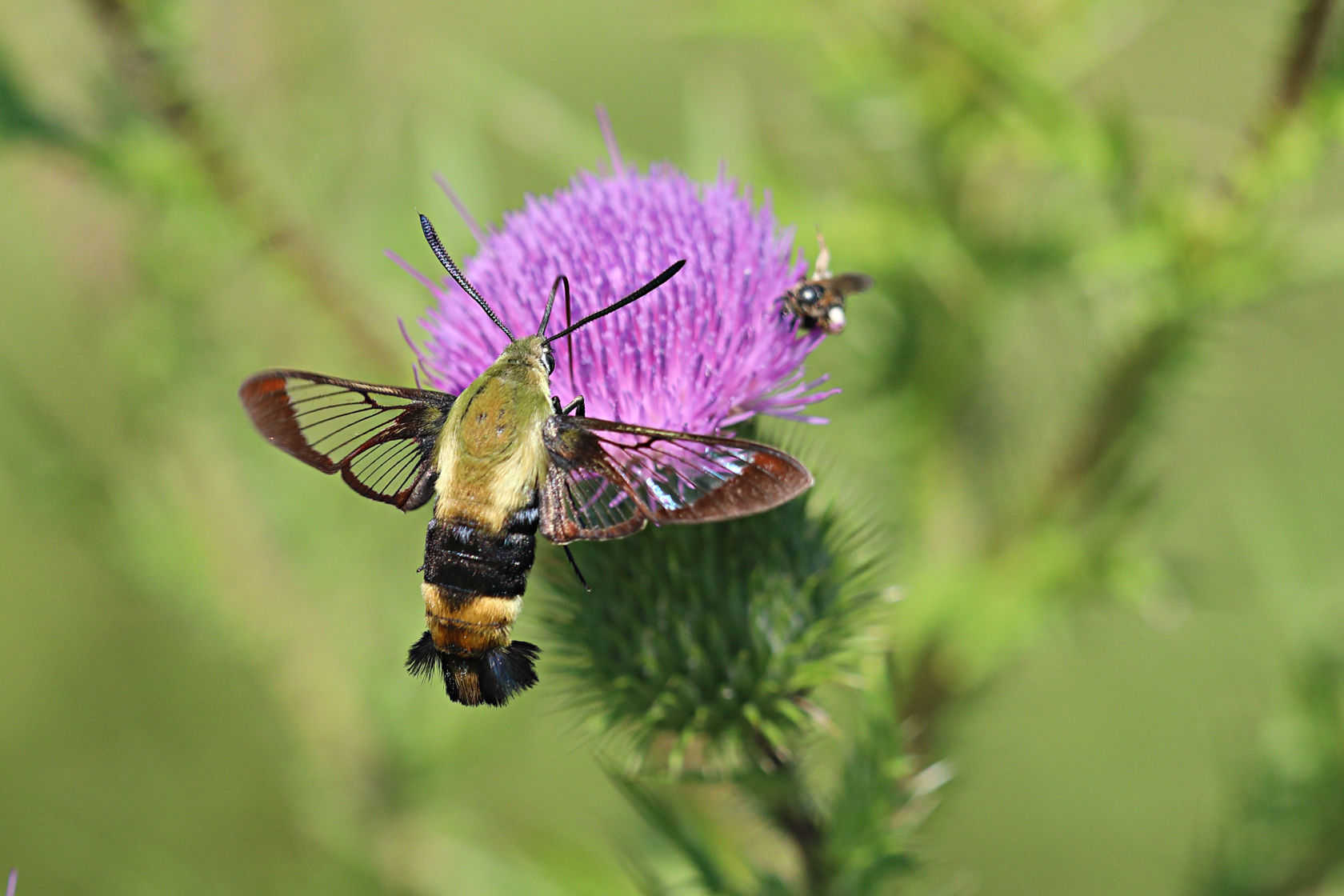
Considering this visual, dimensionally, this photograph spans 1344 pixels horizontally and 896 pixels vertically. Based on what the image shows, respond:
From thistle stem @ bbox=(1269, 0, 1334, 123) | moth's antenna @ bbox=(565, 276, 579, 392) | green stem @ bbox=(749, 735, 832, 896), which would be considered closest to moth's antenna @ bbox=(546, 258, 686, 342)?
moth's antenna @ bbox=(565, 276, 579, 392)

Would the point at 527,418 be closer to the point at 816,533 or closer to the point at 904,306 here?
the point at 816,533

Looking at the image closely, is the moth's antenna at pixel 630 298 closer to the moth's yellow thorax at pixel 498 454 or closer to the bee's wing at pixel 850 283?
the moth's yellow thorax at pixel 498 454

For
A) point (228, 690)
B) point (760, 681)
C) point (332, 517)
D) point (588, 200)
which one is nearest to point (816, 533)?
point (760, 681)

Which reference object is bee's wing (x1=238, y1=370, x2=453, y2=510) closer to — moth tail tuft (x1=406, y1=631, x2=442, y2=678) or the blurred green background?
moth tail tuft (x1=406, y1=631, x2=442, y2=678)

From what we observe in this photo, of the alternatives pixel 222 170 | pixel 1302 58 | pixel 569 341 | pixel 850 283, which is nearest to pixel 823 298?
pixel 850 283

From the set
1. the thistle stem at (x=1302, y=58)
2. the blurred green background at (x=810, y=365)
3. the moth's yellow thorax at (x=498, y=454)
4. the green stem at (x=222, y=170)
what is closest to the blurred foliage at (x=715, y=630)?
the blurred green background at (x=810, y=365)

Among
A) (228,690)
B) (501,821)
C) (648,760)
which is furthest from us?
(228,690)

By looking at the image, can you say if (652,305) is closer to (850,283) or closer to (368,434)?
(850,283)
